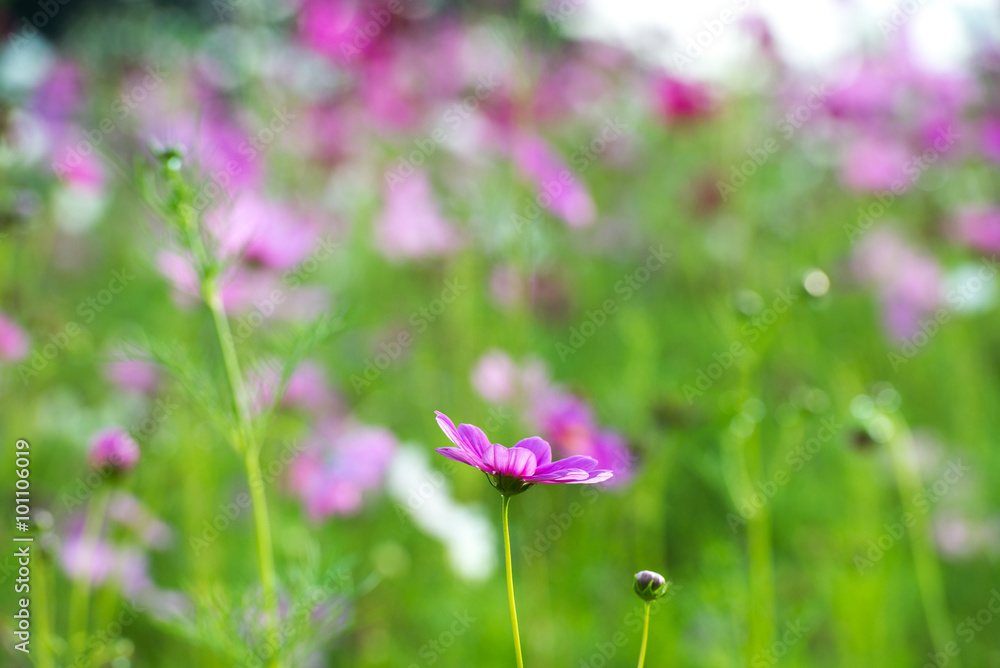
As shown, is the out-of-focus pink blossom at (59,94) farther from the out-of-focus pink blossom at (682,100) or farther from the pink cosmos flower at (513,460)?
the pink cosmos flower at (513,460)

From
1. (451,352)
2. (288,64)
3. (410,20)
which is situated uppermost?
(410,20)

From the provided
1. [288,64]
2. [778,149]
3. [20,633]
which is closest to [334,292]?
[288,64]

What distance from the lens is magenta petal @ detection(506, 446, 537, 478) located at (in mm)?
476

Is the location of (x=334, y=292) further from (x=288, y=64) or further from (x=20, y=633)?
(x=20, y=633)

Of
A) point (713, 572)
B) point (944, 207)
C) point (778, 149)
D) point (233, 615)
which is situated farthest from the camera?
point (778, 149)

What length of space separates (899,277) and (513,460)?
1765 mm

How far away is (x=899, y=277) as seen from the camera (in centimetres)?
200

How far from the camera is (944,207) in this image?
2.13m

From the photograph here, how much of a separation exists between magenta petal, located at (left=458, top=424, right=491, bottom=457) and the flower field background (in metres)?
0.02

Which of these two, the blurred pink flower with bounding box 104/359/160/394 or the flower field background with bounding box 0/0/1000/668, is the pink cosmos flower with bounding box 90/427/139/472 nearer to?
the flower field background with bounding box 0/0/1000/668

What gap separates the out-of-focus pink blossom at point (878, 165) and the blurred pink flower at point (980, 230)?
204 mm

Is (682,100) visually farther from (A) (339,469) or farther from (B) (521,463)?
(B) (521,463)

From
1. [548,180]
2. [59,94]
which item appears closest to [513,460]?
[548,180]

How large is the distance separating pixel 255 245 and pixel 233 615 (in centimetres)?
51
